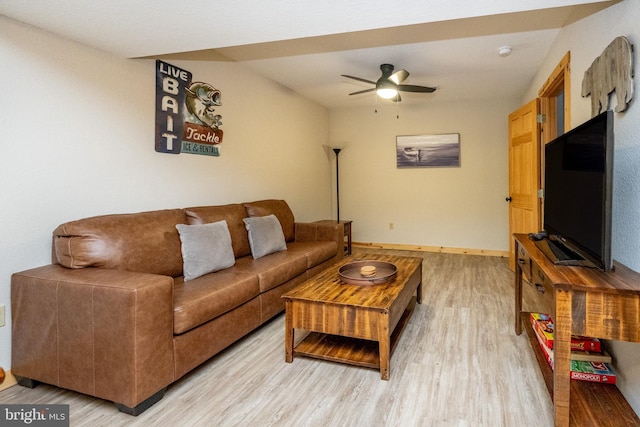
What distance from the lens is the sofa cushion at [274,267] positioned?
8.82ft

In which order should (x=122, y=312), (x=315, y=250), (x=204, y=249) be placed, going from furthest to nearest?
(x=315, y=250) < (x=204, y=249) < (x=122, y=312)

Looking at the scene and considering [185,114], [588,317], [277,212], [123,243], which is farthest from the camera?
[277,212]

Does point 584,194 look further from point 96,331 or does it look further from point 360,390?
point 96,331

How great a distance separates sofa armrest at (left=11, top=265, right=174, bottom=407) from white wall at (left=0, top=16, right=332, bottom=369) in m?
0.23

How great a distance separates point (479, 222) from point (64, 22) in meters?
5.32

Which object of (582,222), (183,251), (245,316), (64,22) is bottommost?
(245,316)

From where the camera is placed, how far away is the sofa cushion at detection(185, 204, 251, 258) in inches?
115

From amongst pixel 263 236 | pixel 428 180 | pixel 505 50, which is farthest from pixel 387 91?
pixel 428 180

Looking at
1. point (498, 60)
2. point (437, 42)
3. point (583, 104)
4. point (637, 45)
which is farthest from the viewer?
point (498, 60)

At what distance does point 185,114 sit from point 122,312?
2.01 meters

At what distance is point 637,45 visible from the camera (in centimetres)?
167

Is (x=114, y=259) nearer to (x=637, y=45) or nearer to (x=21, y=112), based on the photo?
(x=21, y=112)

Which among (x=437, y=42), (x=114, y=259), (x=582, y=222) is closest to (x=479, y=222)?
(x=437, y=42)

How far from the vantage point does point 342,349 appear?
2.29 m
